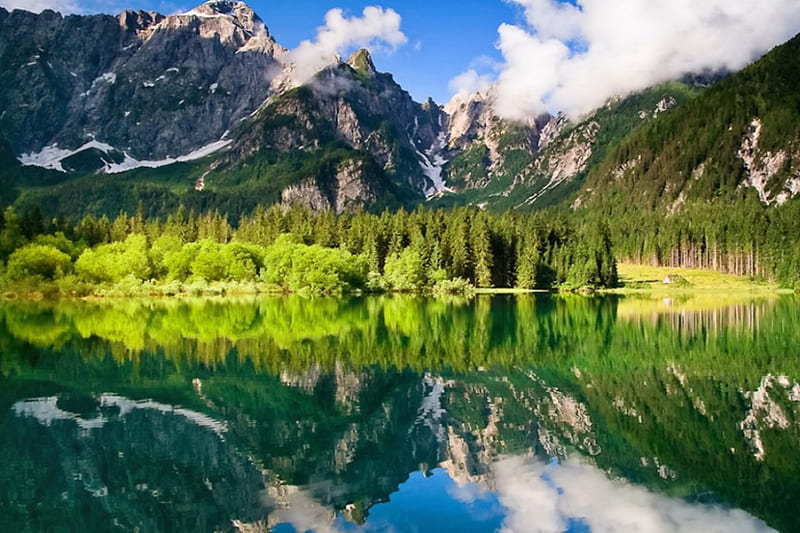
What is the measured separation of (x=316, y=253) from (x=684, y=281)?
8366 cm

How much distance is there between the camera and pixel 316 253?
4660 inches

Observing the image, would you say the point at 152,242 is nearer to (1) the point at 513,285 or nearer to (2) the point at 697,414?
(1) the point at 513,285

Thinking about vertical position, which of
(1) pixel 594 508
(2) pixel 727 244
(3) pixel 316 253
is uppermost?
(2) pixel 727 244

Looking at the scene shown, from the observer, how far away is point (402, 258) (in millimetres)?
126062

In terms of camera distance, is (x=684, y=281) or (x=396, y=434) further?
(x=684, y=281)

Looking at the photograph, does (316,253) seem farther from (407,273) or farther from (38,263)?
(38,263)

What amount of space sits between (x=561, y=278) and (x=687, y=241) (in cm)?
5862

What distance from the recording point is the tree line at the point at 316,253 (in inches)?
4306

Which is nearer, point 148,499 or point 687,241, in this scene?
point 148,499

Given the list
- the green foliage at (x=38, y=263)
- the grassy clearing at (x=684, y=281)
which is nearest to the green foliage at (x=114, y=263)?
the green foliage at (x=38, y=263)

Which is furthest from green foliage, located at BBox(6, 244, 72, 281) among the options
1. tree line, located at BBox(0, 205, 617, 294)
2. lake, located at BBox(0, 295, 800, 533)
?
lake, located at BBox(0, 295, 800, 533)

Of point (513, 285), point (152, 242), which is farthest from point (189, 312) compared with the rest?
point (513, 285)

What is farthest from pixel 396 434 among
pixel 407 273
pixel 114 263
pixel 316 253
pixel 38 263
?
pixel 407 273

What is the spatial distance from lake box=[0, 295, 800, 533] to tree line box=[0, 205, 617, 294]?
61.7 m
